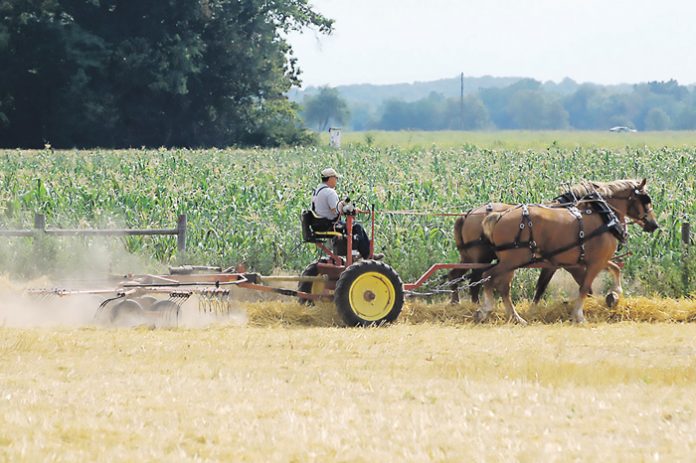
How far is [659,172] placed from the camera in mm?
31266

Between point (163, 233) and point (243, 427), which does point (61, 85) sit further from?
point (243, 427)

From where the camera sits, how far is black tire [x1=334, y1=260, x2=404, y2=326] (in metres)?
15.4

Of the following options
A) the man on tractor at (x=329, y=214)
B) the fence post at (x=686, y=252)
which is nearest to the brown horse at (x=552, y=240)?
the man on tractor at (x=329, y=214)

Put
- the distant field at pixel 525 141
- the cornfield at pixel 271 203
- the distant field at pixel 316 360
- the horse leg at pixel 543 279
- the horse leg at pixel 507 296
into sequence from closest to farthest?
1. the distant field at pixel 316 360
2. the horse leg at pixel 507 296
3. the horse leg at pixel 543 279
4. the cornfield at pixel 271 203
5. the distant field at pixel 525 141

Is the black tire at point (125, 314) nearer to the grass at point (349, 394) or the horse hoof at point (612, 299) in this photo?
the grass at point (349, 394)

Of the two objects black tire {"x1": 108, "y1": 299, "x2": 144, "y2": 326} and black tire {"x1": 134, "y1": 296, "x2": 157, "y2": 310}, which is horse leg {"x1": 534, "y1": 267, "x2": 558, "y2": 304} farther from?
black tire {"x1": 108, "y1": 299, "x2": 144, "y2": 326}

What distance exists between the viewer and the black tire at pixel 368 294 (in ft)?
50.4

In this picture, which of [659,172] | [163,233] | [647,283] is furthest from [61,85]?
[647,283]

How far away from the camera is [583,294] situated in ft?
53.3

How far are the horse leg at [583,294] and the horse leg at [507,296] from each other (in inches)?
26.5

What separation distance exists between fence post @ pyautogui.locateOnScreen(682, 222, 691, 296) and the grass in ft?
11.6

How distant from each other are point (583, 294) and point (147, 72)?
39201mm

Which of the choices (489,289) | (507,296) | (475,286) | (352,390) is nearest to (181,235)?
(475,286)

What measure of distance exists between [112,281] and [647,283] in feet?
26.8
